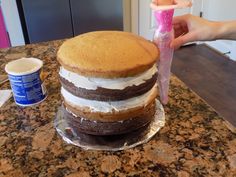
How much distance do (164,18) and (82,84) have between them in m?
0.25

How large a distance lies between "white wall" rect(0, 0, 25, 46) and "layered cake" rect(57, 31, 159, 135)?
6.09ft

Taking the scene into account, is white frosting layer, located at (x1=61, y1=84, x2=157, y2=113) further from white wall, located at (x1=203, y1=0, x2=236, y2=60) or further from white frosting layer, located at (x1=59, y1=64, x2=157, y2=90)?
white wall, located at (x1=203, y1=0, x2=236, y2=60)

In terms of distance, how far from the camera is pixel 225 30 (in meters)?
0.97

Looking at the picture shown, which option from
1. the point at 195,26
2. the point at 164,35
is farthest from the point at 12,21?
the point at 164,35

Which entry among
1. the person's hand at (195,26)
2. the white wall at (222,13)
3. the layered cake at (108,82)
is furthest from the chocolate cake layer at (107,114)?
the white wall at (222,13)

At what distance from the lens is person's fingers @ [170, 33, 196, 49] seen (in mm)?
729

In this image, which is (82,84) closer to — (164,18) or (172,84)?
(164,18)

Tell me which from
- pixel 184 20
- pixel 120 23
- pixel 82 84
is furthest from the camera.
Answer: pixel 120 23

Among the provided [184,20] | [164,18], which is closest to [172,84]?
[184,20]

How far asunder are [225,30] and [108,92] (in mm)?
556

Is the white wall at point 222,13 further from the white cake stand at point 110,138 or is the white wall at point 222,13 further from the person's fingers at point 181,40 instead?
the white cake stand at point 110,138

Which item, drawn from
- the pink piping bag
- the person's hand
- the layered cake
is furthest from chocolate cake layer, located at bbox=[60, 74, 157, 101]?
the person's hand

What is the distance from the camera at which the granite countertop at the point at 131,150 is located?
2.02 feet

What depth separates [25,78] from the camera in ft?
2.55
